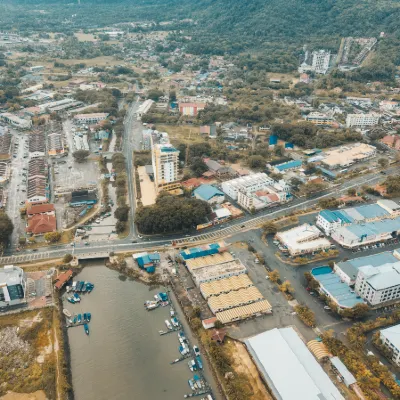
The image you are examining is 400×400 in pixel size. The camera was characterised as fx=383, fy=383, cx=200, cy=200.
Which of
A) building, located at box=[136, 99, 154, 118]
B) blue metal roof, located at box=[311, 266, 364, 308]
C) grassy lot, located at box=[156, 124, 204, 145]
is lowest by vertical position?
blue metal roof, located at box=[311, 266, 364, 308]

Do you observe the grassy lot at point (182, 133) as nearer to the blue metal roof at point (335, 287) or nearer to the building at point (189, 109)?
the building at point (189, 109)

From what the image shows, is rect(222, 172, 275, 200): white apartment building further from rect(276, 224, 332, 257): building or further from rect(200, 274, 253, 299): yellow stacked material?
rect(200, 274, 253, 299): yellow stacked material

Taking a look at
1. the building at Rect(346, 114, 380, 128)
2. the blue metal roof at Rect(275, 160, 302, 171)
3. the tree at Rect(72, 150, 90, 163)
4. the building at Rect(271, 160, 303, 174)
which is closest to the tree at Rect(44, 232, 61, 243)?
the tree at Rect(72, 150, 90, 163)

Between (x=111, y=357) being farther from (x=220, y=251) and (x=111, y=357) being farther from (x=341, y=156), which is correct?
(x=341, y=156)

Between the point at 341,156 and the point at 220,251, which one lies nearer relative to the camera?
the point at 220,251

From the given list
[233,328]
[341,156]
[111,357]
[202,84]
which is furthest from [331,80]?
[111,357]
